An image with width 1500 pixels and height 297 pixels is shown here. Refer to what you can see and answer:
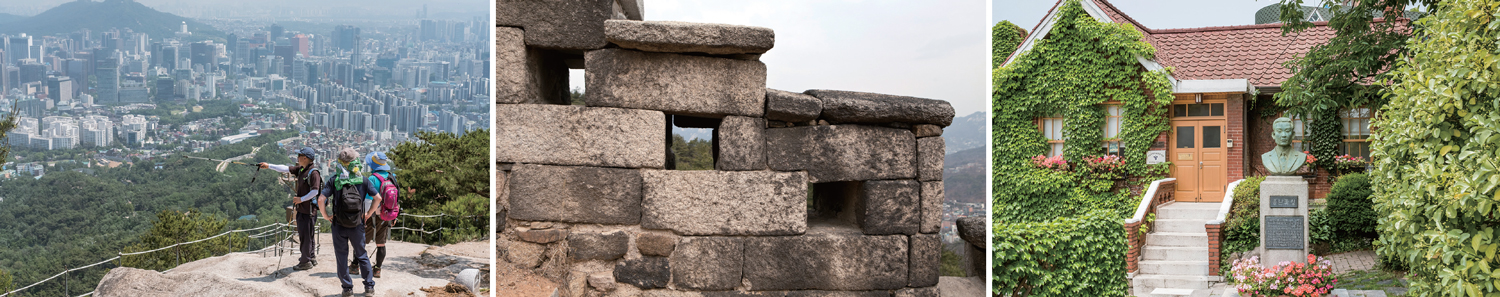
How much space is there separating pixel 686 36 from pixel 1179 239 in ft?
31.2

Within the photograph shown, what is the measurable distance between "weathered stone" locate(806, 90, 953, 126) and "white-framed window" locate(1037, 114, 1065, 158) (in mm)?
11032

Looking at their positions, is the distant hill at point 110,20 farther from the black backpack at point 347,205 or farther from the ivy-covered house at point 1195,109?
the ivy-covered house at point 1195,109

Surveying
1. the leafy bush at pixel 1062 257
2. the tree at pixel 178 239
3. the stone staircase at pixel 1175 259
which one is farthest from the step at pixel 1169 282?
the tree at pixel 178 239

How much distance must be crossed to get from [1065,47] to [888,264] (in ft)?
36.8

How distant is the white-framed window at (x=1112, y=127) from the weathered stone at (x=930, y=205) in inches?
438

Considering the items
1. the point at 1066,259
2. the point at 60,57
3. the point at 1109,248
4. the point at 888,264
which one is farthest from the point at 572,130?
the point at 60,57

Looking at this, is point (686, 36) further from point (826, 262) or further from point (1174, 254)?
Result: point (1174, 254)

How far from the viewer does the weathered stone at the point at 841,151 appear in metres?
3.10

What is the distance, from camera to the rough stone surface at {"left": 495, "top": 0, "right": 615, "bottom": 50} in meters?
2.92

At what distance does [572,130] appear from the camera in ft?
9.73

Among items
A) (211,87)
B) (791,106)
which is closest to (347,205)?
(791,106)

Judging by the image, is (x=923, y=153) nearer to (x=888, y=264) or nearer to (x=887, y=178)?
(x=887, y=178)

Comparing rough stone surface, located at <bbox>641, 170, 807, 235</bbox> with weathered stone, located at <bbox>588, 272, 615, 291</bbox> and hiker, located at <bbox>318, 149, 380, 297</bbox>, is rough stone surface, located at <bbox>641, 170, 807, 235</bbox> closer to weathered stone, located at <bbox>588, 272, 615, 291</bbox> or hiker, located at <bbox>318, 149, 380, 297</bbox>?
weathered stone, located at <bbox>588, 272, 615, 291</bbox>

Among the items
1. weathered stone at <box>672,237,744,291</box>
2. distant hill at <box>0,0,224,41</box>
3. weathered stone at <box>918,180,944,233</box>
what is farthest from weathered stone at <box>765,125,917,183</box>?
distant hill at <box>0,0,224,41</box>
